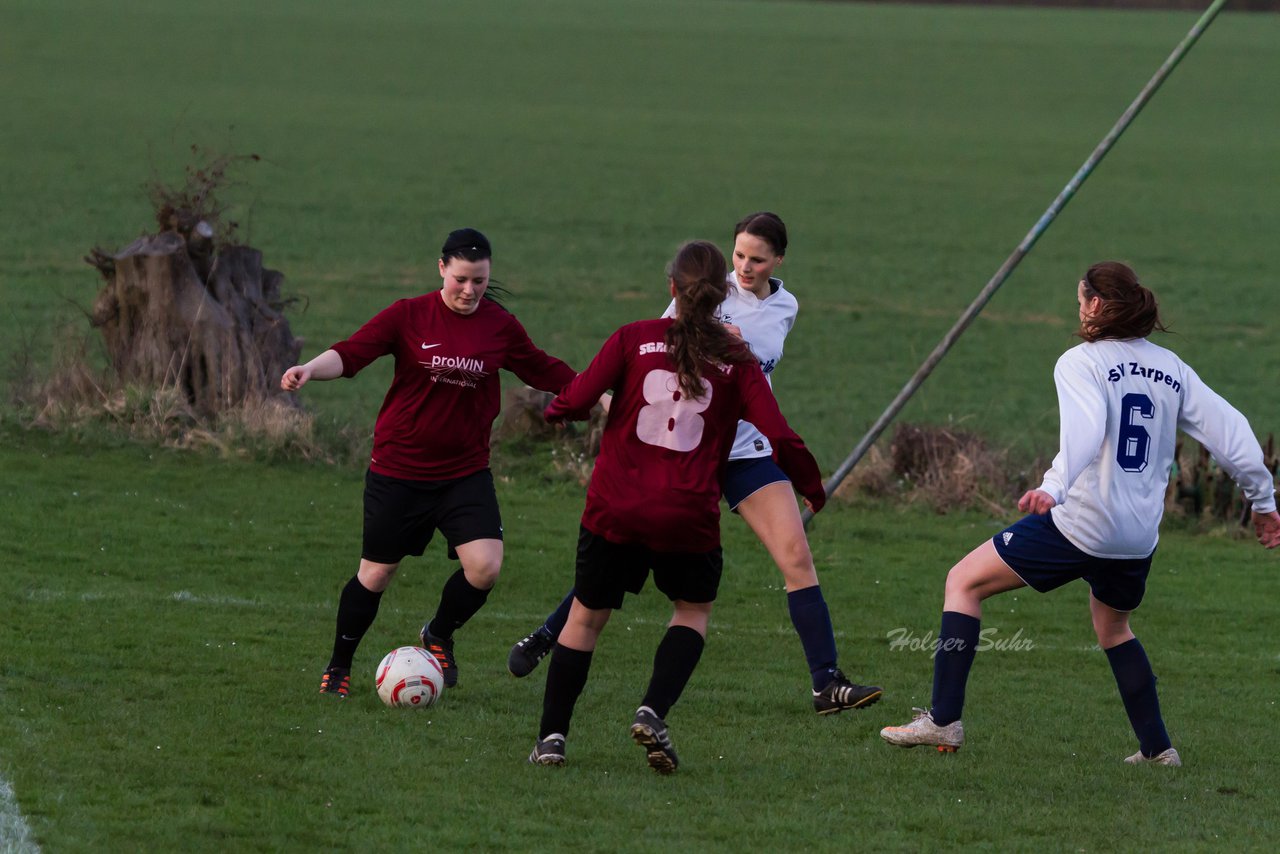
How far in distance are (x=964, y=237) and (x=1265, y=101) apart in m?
26.7

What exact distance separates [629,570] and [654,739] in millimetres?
546

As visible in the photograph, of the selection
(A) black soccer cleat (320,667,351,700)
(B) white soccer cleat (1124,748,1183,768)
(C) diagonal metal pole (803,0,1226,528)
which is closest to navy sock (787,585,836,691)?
(B) white soccer cleat (1124,748,1183,768)

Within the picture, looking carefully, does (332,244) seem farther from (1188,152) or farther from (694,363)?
(1188,152)

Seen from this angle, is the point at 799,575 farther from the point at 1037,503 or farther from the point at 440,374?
the point at 440,374

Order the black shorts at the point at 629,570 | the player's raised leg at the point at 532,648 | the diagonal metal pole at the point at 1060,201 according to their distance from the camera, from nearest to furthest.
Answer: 1. the black shorts at the point at 629,570
2. the player's raised leg at the point at 532,648
3. the diagonal metal pole at the point at 1060,201

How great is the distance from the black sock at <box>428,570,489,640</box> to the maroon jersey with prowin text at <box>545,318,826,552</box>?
1.40 metres

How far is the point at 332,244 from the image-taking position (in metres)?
26.5

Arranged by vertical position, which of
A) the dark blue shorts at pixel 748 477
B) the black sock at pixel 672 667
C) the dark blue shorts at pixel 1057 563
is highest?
the dark blue shorts at pixel 748 477

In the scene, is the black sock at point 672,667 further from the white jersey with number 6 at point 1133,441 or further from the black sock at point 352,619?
the black sock at point 352,619

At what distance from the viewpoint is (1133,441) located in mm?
5988

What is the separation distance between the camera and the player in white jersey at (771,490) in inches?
261

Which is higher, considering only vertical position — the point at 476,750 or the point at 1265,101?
the point at 1265,101

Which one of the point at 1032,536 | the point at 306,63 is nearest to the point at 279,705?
the point at 1032,536

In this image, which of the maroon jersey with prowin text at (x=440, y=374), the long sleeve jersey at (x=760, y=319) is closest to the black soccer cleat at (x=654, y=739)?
the long sleeve jersey at (x=760, y=319)
